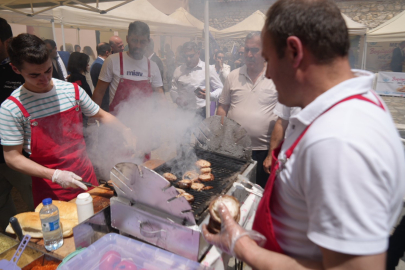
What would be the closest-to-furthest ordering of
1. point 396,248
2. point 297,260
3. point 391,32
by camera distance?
point 297,260 < point 396,248 < point 391,32

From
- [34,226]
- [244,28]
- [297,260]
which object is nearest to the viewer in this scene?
[297,260]

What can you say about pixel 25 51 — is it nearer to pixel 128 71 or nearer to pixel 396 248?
pixel 128 71

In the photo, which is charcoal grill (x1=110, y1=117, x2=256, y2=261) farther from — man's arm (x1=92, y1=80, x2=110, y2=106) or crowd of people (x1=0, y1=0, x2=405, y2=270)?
man's arm (x1=92, y1=80, x2=110, y2=106)

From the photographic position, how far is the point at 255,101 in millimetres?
3369

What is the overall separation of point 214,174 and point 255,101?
1354 mm

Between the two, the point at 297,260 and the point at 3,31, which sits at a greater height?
the point at 3,31

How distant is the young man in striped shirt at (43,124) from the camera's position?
208cm

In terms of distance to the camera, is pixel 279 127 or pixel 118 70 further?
pixel 118 70

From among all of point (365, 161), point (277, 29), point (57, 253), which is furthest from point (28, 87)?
point (365, 161)

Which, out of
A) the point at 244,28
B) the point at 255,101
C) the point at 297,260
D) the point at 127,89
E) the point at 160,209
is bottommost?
the point at 160,209

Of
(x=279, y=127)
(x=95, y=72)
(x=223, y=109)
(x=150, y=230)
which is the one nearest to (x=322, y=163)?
(x=150, y=230)

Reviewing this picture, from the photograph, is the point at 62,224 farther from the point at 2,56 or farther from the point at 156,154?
the point at 156,154

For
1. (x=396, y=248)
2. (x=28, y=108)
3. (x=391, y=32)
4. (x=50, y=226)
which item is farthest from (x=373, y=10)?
(x=50, y=226)

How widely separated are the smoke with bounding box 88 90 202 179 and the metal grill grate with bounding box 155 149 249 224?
57 centimetres
